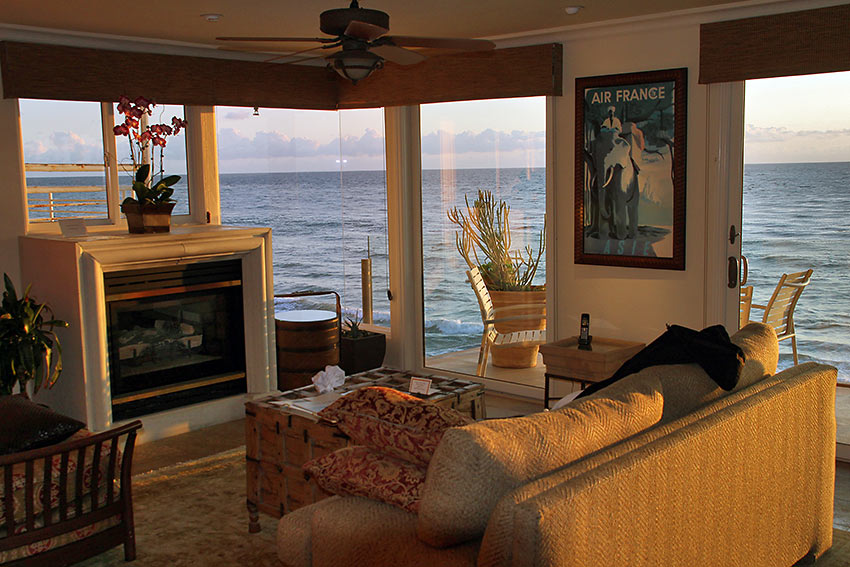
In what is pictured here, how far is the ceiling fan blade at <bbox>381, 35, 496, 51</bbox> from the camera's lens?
9.68 ft

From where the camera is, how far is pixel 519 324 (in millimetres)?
5504

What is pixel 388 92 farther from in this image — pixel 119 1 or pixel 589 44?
pixel 119 1

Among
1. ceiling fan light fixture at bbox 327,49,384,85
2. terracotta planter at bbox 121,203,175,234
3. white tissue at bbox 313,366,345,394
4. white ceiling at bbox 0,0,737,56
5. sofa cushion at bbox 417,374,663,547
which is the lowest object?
white tissue at bbox 313,366,345,394

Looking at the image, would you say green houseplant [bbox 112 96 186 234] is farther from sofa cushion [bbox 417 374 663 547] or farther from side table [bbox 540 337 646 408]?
sofa cushion [bbox 417 374 663 547]

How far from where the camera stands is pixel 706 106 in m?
4.47

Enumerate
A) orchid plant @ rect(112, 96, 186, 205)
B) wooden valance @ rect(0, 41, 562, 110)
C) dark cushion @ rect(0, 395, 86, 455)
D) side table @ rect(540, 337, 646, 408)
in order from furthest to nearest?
orchid plant @ rect(112, 96, 186, 205) < wooden valance @ rect(0, 41, 562, 110) < side table @ rect(540, 337, 646, 408) < dark cushion @ rect(0, 395, 86, 455)

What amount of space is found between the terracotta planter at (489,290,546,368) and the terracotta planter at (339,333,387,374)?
92cm

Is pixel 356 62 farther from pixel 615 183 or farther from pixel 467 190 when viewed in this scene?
pixel 467 190

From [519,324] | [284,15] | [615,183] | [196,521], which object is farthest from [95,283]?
[615,183]

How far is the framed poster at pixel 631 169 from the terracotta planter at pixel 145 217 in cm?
256

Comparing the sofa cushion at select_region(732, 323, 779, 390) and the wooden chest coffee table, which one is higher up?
the sofa cushion at select_region(732, 323, 779, 390)

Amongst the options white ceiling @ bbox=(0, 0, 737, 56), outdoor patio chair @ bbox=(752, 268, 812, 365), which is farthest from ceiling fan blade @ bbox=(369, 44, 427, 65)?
outdoor patio chair @ bbox=(752, 268, 812, 365)

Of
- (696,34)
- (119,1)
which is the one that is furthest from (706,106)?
(119,1)

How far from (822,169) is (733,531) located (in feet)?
7.94
